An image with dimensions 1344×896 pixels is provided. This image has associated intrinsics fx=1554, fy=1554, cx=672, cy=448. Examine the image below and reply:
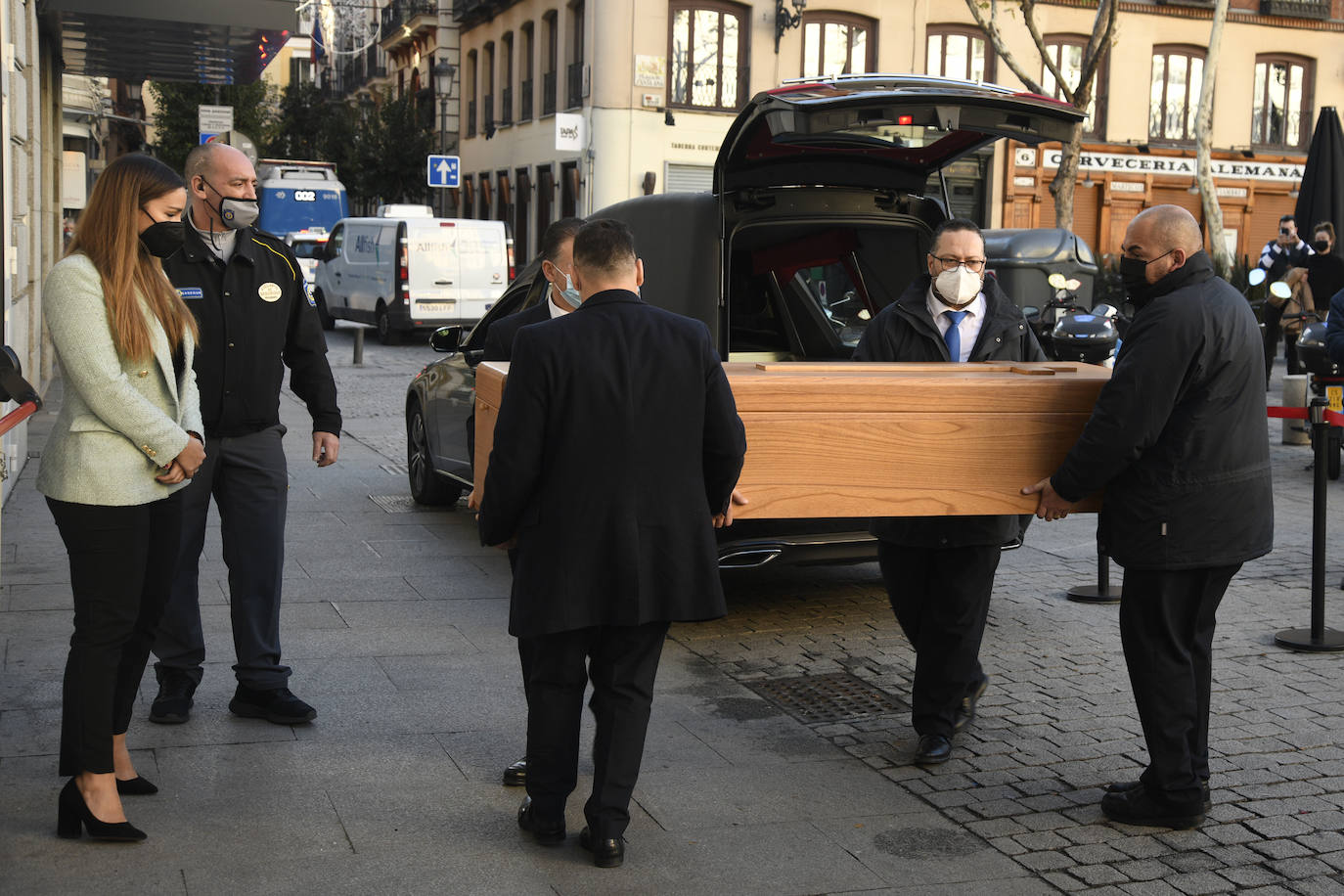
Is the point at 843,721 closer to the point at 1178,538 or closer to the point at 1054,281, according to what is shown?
the point at 1178,538

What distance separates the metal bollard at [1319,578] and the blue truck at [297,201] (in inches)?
1170

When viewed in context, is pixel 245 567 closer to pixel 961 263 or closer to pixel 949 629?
pixel 949 629

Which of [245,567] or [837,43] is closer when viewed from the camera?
[245,567]

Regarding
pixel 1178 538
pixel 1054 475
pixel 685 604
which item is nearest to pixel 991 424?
pixel 1054 475

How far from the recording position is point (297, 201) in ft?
115

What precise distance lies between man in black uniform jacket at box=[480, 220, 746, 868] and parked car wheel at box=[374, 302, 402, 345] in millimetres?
20753

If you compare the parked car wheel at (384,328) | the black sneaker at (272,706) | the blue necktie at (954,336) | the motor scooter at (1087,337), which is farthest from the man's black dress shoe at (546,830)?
the parked car wheel at (384,328)

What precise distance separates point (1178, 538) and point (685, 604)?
1.44 meters

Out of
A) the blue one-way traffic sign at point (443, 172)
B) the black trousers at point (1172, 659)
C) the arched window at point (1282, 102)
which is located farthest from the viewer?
the arched window at point (1282, 102)

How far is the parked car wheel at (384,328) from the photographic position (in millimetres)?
24641

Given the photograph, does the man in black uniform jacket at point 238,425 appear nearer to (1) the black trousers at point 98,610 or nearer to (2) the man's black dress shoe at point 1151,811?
(1) the black trousers at point 98,610

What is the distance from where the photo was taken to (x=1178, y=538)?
443cm

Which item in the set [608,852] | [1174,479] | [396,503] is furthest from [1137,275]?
[396,503]

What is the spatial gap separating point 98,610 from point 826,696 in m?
2.79
